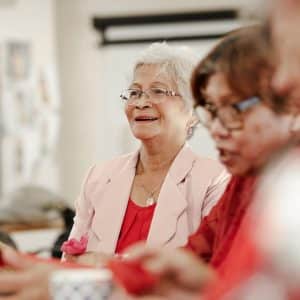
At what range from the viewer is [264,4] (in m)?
1.00

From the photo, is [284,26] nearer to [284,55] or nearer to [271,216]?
[284,55]

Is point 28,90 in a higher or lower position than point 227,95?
lower

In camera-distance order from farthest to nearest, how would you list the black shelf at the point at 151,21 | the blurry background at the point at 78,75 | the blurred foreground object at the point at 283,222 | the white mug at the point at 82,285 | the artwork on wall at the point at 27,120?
1. the black shelf at the point at 151,21
2. the blurry background at the point at 78,75
3. the artwork on wall at the point at 27,120
4. the white mug at the point at 82,285
5. the blurred foreground object at the point at 283,222

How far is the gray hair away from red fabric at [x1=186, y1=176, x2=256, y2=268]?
98cm

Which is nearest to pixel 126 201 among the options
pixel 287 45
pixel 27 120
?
pixel 287 45

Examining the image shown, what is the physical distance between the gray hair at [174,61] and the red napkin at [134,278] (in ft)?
4.40

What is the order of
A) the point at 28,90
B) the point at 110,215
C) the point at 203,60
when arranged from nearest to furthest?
the point at 203,60 → the point at 110,215 → the point at 28,90

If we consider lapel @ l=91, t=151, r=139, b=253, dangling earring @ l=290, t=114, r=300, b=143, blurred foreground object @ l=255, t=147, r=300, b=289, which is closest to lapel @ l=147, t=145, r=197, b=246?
lapel @ l=91, t=151, r=139, b=253

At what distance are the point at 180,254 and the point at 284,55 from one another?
27cm

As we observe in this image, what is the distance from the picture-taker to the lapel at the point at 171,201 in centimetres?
218

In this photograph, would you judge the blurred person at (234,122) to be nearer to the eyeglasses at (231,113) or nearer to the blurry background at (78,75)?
the eyeglasses at (231,113)

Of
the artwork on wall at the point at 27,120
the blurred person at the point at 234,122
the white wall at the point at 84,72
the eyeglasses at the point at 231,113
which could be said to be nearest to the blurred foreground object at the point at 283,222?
the blurred person at the point at 234,122

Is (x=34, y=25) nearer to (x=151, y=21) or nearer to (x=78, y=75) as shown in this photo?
(x=78, y=75)

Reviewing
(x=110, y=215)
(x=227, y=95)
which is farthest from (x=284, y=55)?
(x=110, y=215)
